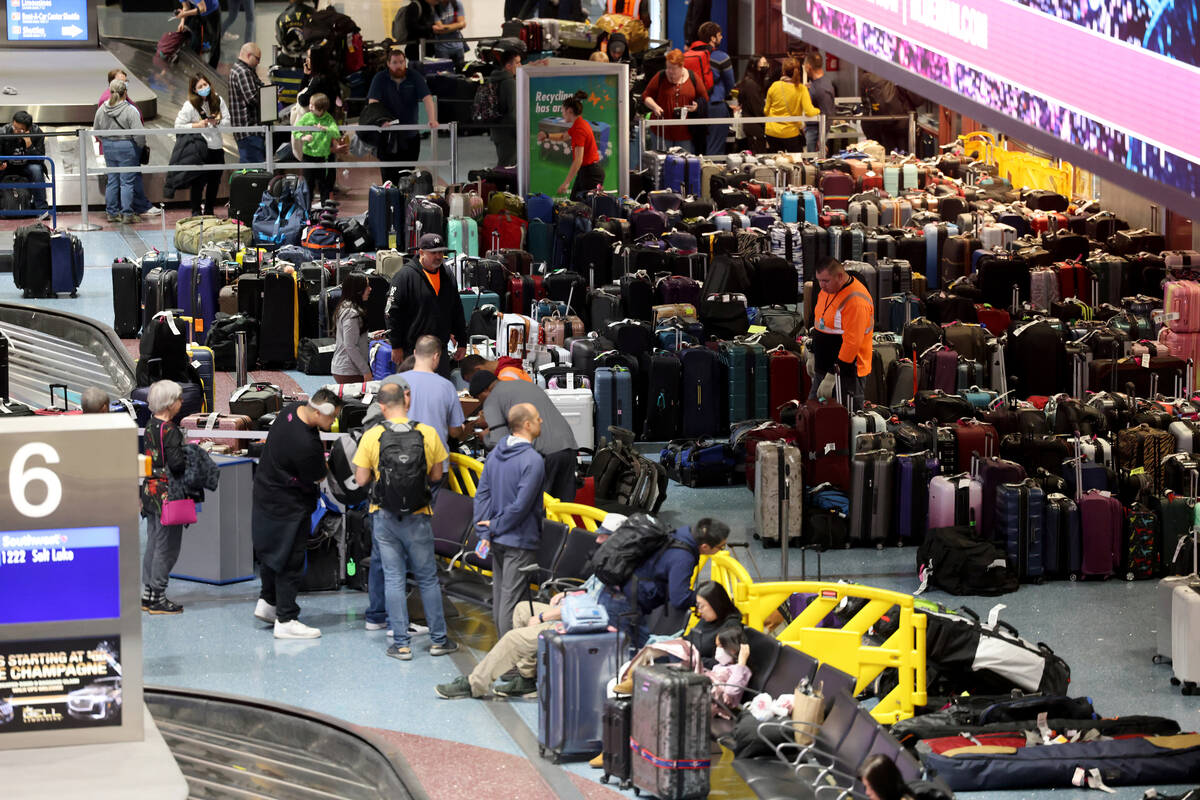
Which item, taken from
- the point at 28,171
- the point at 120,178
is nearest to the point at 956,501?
the point at 120,178

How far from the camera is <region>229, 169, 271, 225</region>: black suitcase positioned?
22469 mm

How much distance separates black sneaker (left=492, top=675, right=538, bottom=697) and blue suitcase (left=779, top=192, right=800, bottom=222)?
12.0 metres

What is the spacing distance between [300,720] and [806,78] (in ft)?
64.5

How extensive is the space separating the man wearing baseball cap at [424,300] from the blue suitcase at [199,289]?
3.70 m

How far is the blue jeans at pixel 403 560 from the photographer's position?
36.5 feet

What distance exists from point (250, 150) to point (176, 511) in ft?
43.6

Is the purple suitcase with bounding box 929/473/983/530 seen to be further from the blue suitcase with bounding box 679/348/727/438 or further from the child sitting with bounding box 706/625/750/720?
the child sitting with bounding box 706/625/750/720

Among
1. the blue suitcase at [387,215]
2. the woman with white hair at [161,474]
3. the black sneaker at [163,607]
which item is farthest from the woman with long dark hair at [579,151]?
the black sneaker at [163,607]

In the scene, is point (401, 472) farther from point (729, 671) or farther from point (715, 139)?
point (715, 139)

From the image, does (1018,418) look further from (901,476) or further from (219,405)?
(219,405)

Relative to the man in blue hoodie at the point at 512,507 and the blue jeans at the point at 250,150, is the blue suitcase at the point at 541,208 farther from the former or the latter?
the man in blue hoodie at the point at 512,507

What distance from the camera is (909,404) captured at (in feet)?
50.1

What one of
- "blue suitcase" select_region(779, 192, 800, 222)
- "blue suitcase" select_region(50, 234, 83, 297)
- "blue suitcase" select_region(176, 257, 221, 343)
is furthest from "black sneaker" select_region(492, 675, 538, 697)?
"blue suitcase" select_region(779, 192, 800, 222)

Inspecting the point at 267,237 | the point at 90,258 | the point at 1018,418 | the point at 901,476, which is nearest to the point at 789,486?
the point at 901,476
